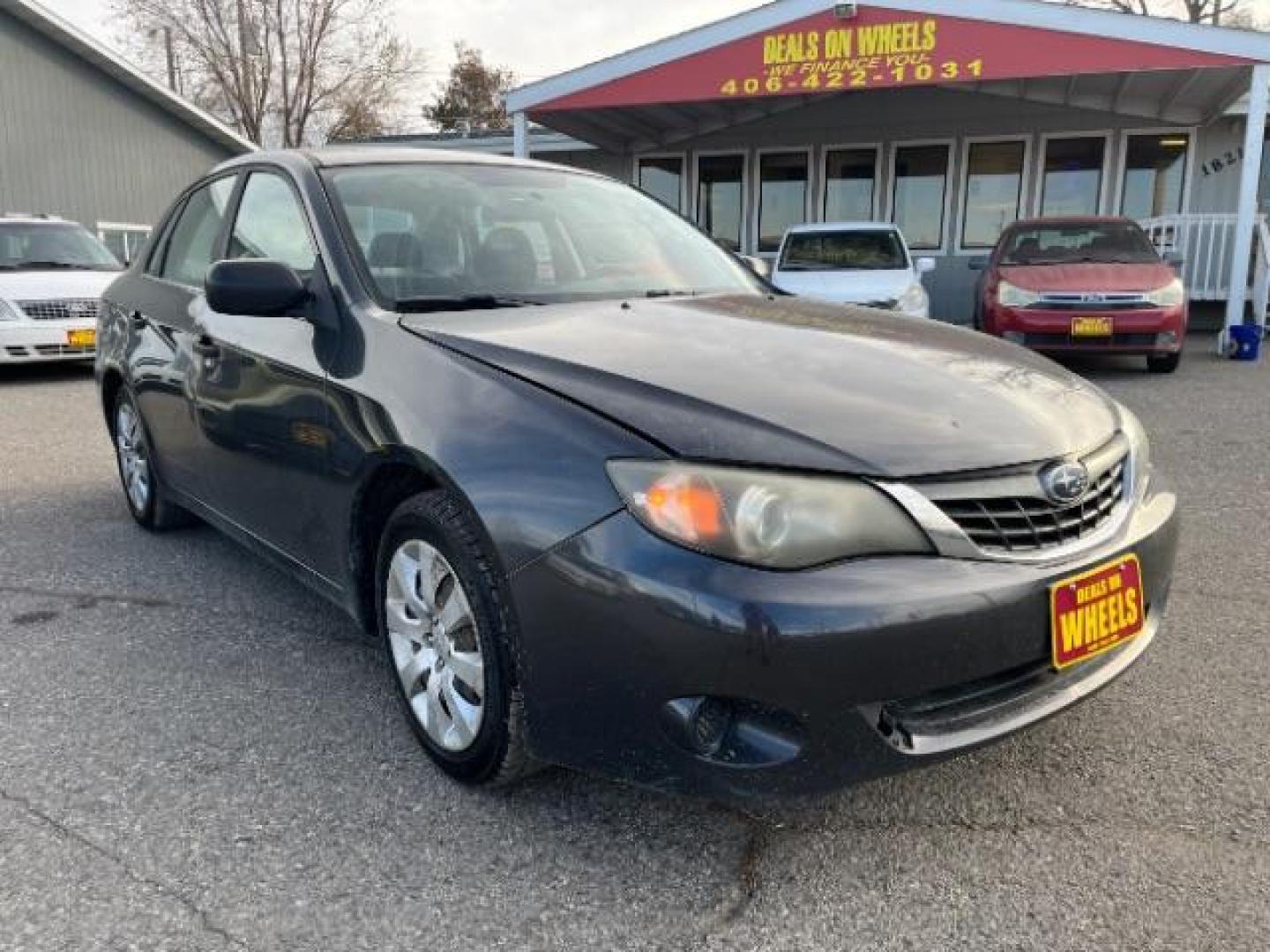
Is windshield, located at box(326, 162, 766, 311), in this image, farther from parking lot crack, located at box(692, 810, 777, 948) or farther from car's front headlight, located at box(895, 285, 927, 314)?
car's front headlight, located at box(895, 285, 927, 314)

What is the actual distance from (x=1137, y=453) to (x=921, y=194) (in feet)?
45.6

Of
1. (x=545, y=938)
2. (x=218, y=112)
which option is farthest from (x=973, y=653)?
(x=218, y=112)

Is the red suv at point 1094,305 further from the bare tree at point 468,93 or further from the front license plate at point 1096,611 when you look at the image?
the bare tree at point 468,93

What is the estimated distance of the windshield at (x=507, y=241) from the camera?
9.50ft

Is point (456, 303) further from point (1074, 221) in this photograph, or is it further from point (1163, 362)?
point (1074, 221)

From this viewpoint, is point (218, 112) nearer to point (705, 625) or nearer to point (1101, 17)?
point (1101, 17)

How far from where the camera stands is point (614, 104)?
12.2 metres

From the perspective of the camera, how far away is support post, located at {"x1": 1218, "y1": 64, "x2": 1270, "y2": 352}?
33.5 ft

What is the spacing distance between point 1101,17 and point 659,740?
1054cm

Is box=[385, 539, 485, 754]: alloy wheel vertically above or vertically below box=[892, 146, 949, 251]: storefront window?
below

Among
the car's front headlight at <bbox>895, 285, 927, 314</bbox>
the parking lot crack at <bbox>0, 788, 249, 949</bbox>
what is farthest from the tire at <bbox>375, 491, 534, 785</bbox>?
the car's front headlight at <bbox>895, 285, 927, 314</bbox>

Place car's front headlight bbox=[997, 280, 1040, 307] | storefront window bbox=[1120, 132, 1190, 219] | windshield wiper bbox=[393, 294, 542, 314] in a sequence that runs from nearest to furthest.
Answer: windshield wiper bbox=[393, 294, 542, 314]
car's front headlight bbox=[997, 280, 1040, 307]
storefront window bbox=[1120, 132, 1190, 219]

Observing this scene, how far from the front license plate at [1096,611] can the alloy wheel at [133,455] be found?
12.2 ft

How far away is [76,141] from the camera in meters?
18.3
